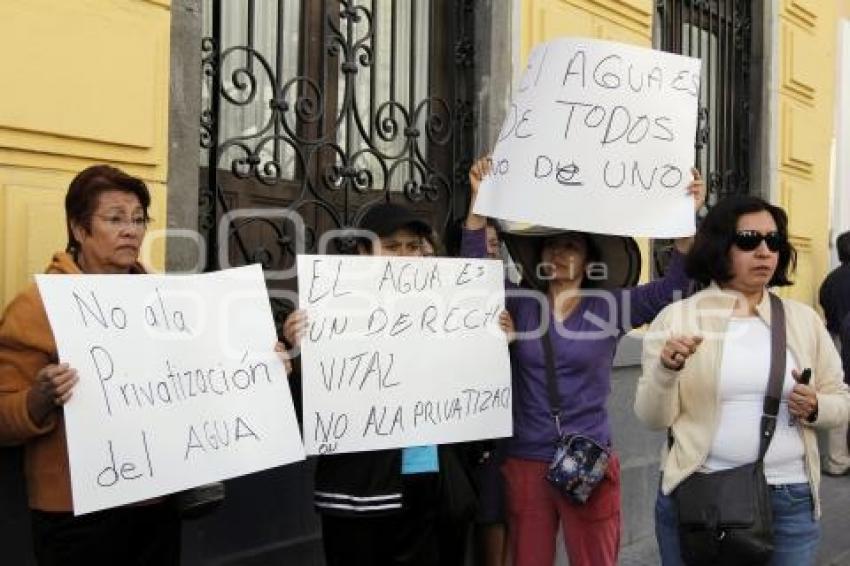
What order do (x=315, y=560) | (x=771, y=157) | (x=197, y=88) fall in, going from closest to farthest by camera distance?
(x=197, y=88), (x=315, y=560), (x=771, y=157)

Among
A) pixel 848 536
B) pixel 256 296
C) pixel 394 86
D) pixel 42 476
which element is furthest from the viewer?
pixel 848 536

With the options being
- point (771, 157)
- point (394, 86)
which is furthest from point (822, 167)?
point (394, 86)

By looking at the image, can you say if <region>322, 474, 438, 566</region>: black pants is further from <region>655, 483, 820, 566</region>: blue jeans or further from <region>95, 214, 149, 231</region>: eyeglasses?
<region>95, 214, 149, 231</region>: eyeglasses

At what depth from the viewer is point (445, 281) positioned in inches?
122

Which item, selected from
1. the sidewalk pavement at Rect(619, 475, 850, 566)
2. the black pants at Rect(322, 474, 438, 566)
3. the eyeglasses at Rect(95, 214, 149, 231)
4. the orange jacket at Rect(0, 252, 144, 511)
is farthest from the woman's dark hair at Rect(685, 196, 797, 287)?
the sidewalk pavement at Rect(619, 475, 850, 566)

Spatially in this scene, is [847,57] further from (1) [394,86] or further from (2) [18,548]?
(2) [18,548]

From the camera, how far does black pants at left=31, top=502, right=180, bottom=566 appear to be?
97.7 inches

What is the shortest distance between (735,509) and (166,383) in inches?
63.2

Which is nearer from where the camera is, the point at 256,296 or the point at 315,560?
the point at 256,296

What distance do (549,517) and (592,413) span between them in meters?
0.37

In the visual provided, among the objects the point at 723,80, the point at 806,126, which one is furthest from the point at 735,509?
the point at 806,126

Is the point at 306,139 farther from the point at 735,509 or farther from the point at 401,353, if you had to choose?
the point at 735,509

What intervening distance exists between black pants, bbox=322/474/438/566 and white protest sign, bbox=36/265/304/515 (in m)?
0.35

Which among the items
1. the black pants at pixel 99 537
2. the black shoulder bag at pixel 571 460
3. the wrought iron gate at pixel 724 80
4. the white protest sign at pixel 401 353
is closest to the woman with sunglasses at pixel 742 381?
the black shoulder bag at pixel 571 460
